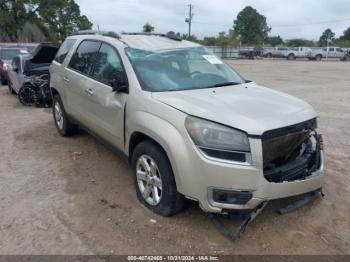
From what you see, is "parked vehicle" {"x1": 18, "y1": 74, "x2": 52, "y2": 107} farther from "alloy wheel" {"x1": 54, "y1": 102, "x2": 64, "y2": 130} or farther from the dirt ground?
the dirt ground

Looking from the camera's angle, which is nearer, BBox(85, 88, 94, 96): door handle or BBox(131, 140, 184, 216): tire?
BBox(131, 140, 184, 216): tire

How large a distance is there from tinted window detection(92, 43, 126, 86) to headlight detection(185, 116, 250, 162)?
4.15ft

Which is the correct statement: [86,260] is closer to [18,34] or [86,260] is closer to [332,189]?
[332,189]

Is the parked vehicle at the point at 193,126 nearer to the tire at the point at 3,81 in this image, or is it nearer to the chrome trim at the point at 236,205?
the chrome trim at the point at 236,205

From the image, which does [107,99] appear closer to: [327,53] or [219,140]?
[219,140]

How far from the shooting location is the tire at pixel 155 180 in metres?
3.27

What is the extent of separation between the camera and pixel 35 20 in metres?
48.5

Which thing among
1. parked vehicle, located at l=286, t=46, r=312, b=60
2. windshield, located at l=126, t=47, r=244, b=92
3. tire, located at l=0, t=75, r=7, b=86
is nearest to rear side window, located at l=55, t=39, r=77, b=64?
windshield, located at l=126, t=47, r=244, b=92

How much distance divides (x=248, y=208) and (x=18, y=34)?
4902cm

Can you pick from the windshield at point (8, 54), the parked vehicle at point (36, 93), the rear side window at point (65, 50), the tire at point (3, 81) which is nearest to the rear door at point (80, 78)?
the rear side window at point (65, 50)

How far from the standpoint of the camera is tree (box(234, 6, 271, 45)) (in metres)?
94.2

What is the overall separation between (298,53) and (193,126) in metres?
44.8

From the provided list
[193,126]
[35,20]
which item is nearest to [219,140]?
[193,126]

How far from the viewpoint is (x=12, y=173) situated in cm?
462
